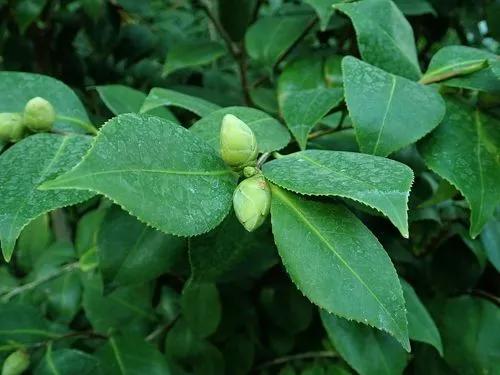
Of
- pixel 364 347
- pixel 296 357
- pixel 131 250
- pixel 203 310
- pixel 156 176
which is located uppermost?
pixel 156 176

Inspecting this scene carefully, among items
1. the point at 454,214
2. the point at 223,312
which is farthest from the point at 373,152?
the point at 223,312

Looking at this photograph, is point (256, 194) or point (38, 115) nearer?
point (256, 194)

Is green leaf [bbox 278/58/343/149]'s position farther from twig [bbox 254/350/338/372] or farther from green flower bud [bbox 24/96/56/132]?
twig [bbox 254/350/338/372]

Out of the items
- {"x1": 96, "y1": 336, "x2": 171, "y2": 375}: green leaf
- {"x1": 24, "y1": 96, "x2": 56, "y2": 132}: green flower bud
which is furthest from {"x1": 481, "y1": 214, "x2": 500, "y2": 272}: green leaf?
{"x1": 24, "y1": 96, "x2": 56, "y2": 132}: green flower bud

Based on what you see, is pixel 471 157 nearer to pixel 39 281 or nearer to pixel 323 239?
pixel 323 239

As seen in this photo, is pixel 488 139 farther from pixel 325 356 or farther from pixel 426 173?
pixel 325 356

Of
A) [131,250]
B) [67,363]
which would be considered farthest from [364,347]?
[67,363]

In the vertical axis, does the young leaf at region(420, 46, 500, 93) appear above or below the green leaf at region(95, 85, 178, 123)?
above
